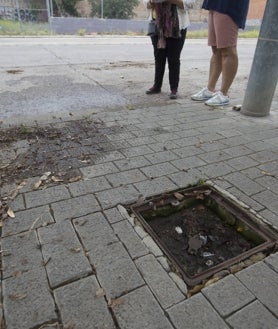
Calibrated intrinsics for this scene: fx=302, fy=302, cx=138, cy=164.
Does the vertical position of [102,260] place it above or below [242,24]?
below

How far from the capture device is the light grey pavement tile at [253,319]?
1.36m

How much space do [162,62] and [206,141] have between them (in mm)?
1968

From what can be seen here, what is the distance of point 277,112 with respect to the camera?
418cm

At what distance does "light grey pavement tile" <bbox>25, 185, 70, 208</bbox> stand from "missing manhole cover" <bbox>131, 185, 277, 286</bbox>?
553 mm

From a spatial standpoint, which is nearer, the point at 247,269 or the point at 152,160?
the point at 247,269

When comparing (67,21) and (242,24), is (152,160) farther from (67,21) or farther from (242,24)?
(67,21)

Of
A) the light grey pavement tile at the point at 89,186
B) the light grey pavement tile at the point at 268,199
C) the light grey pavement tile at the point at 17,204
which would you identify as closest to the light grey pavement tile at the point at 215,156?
the light grey pavement tile at the point at 268,199

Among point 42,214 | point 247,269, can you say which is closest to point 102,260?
point 42,214

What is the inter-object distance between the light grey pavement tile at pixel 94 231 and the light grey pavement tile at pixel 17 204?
0.43 metres

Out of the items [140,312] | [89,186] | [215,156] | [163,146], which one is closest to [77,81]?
[163,146]

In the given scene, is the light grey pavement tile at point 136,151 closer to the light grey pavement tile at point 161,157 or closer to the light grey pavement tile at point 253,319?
the light grey pavement tile at point 161,157

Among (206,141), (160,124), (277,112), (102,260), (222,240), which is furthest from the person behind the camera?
(277,112)

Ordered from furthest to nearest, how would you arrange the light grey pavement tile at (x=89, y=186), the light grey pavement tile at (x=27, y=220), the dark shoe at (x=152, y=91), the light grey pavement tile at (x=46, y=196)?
1. the dark shoe at (x=152, y=91)
2. the light grey pavement tile at (x=89, y=186)
3. the light grey pavement tile at (x=46, y=196)
4. the light grey pavement tile at (x=27, y=220)

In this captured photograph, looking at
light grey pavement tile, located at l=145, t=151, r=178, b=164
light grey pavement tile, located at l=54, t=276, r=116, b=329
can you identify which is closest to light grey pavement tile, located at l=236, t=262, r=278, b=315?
light grey pavement tile, located at l=54, t=276, r=116, b=329
